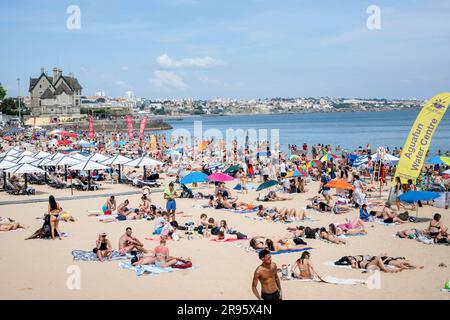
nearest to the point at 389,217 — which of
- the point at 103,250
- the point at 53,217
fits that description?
the point at 103,250

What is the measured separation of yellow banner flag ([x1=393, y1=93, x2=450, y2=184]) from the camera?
1371 centimetres

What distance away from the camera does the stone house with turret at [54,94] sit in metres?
91.5

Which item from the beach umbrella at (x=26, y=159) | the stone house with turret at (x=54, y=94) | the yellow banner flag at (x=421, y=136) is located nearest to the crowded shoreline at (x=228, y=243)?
the yellow banner flag at (x=421, y=136)

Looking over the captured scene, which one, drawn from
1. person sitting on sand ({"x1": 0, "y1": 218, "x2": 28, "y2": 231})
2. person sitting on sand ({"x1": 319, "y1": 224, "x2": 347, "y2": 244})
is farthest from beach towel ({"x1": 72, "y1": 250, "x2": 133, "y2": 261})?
person sitting on sand ({"x1": 319, "y1": 224, "x2": 347, "y2": 244})

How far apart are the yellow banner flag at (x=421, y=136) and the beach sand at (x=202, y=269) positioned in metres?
1.48

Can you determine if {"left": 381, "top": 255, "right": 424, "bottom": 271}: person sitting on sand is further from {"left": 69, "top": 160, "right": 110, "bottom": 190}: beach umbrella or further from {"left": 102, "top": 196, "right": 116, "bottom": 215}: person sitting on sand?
{"left": 69, "top": 160, "right": 110, "bottom": 190}: beach umbrella

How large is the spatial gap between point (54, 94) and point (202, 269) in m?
89.3

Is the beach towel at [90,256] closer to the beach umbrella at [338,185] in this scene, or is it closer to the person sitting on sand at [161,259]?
the person sitting on sand at [161,259]

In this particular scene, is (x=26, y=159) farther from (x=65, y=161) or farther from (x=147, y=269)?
(x=147, y=269)

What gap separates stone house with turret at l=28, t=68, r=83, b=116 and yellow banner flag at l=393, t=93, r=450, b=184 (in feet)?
279

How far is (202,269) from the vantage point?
9.08 meters
